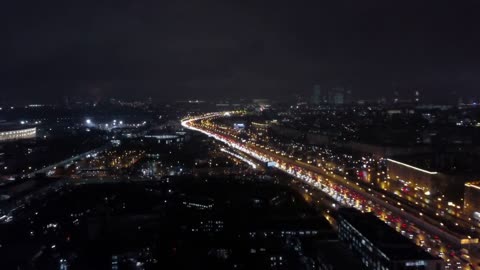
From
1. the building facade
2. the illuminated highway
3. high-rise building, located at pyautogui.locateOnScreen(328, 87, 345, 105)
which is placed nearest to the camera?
the building facade

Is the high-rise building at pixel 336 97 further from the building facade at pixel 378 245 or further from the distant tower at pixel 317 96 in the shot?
the building facade at pixel 378 245

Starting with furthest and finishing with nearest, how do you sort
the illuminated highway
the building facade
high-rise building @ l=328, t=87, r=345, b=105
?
high-rise building @ l=328, t=87, r=345, b=105 → the illuminated highway → the building facade

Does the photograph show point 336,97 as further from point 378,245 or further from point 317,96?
point 378,245

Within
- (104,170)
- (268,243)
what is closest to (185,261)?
(268,243)

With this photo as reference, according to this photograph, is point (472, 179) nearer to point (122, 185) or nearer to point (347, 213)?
point (347, 213)

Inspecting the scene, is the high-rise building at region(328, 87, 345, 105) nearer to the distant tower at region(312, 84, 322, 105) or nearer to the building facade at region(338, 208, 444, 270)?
the distant tower at region(312, 84, 322, 105)

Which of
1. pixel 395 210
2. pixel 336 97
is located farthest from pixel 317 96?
pixel 395 210

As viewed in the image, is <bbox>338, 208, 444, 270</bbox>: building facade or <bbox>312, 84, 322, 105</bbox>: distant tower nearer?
<bbox>338, 208, 444, 270</bbox>: building facade

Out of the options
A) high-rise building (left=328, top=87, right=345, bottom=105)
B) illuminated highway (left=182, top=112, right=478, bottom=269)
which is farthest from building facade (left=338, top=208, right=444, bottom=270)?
high-rise building (left=328, top=87, right=345, bottom=105)

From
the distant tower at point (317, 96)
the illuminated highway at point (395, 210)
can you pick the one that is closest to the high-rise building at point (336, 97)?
the distant tower at point (317, 96)
